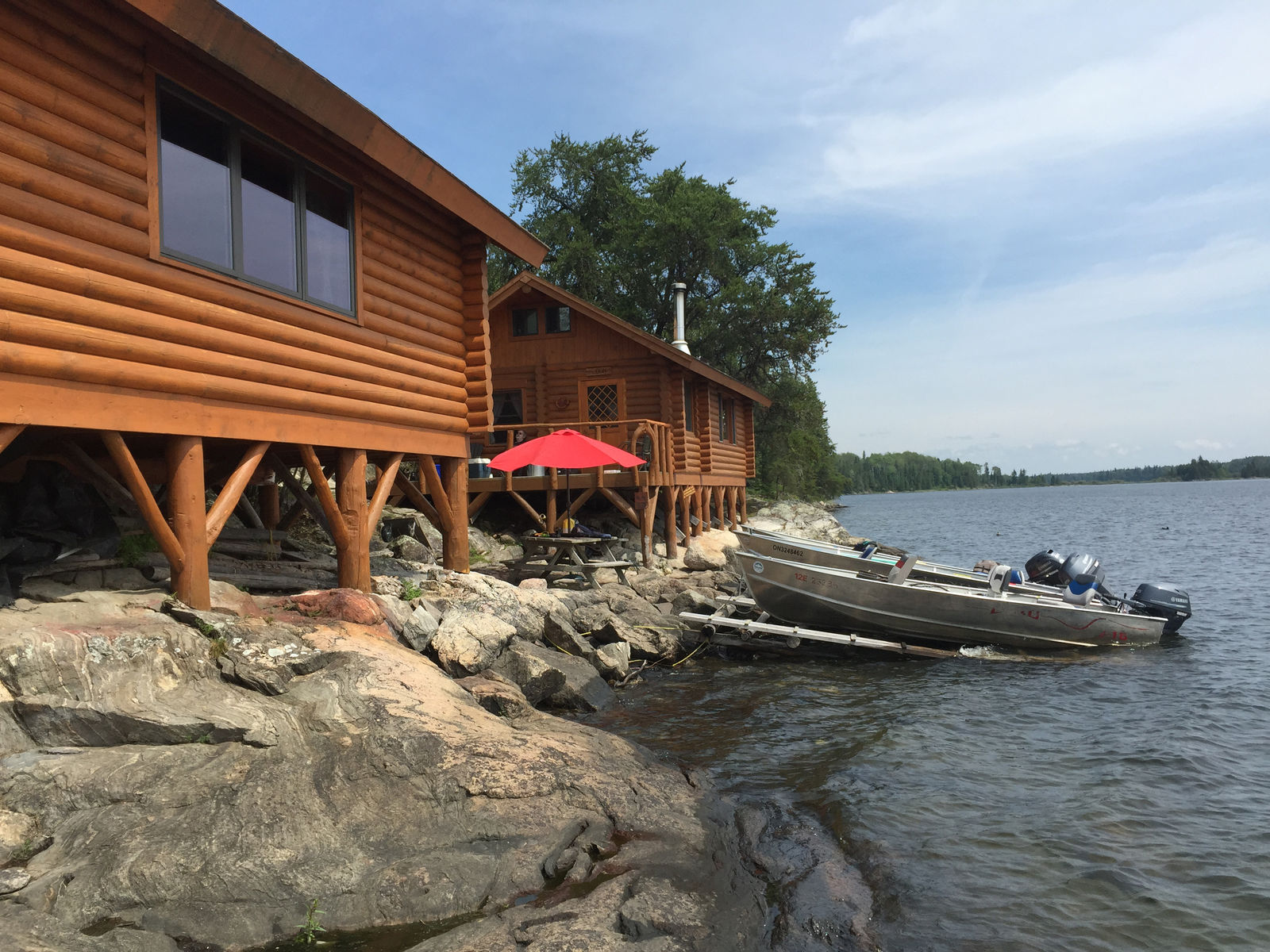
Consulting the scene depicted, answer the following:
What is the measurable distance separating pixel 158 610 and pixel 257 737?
5.50 feet

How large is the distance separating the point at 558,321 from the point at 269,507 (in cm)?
1128

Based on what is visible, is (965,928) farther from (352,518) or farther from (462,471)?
(462,471)

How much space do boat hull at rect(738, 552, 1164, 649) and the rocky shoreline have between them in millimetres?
6323

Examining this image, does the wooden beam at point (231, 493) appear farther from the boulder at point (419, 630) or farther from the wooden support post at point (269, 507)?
the wooden support post at point (269, 507)

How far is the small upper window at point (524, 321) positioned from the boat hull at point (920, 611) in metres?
10.9

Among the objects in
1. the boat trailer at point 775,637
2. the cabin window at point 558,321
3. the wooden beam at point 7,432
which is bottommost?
the boat trailer at point 775,637

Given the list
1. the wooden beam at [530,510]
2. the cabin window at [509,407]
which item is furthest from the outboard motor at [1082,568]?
the cabin window at [509,407]

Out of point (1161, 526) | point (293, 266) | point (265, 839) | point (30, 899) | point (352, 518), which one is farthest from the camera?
point (1161, 526)

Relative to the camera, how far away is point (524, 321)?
2161cm

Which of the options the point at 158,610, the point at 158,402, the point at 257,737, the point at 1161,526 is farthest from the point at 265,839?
the point at 1161,526

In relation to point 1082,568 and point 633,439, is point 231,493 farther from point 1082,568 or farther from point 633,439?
point 1082,568

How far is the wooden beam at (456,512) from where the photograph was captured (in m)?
10.6

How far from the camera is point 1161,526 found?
49844 millimetres

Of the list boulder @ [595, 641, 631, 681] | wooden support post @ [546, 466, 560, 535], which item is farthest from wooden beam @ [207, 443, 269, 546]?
wooden support post @ [546, 466, 560, 535]
